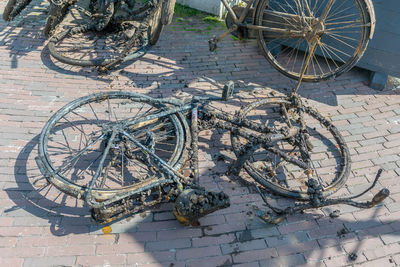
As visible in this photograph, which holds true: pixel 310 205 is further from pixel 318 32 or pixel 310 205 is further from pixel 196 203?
pixel 318 32

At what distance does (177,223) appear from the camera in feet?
12.7

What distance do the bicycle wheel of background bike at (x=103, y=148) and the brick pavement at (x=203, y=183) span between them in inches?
15.0

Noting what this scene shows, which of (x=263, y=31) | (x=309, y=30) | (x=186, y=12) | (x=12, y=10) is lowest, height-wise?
(x=12, y=10)

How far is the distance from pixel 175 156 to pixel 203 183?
0.58m

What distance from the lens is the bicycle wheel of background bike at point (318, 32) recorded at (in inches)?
194

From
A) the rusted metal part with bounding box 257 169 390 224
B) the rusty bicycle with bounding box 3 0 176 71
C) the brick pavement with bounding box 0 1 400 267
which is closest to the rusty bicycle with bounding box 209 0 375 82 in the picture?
the brick pavement with bounding box 0 1 400 267

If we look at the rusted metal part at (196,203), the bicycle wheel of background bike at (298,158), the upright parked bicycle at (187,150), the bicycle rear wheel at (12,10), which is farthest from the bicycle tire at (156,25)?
the rusted metal part at (196,203)

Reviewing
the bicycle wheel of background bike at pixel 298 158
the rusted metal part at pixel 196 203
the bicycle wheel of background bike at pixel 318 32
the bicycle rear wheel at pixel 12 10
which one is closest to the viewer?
the rusted metal part at pixel 196 203

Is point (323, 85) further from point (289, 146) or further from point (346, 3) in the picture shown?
point (289, 146)

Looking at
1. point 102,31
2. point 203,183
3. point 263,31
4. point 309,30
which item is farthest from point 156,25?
point 203,183

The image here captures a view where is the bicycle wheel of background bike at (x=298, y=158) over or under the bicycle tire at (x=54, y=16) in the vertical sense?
under

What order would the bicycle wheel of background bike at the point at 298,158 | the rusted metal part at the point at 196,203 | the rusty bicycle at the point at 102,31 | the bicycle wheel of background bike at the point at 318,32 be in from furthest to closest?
the rusty bicycle at the point at 102,31
the bicycle wheel of background bike at the point at 318,32
the bicycle wheel of background bike at the point at 298,158
the rusted metal part at the point at 196,203

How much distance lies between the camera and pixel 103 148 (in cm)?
414

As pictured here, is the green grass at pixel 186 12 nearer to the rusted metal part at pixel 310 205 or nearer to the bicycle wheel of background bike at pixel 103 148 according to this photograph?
the bicycle wheel of background bike at pixel 103 148
